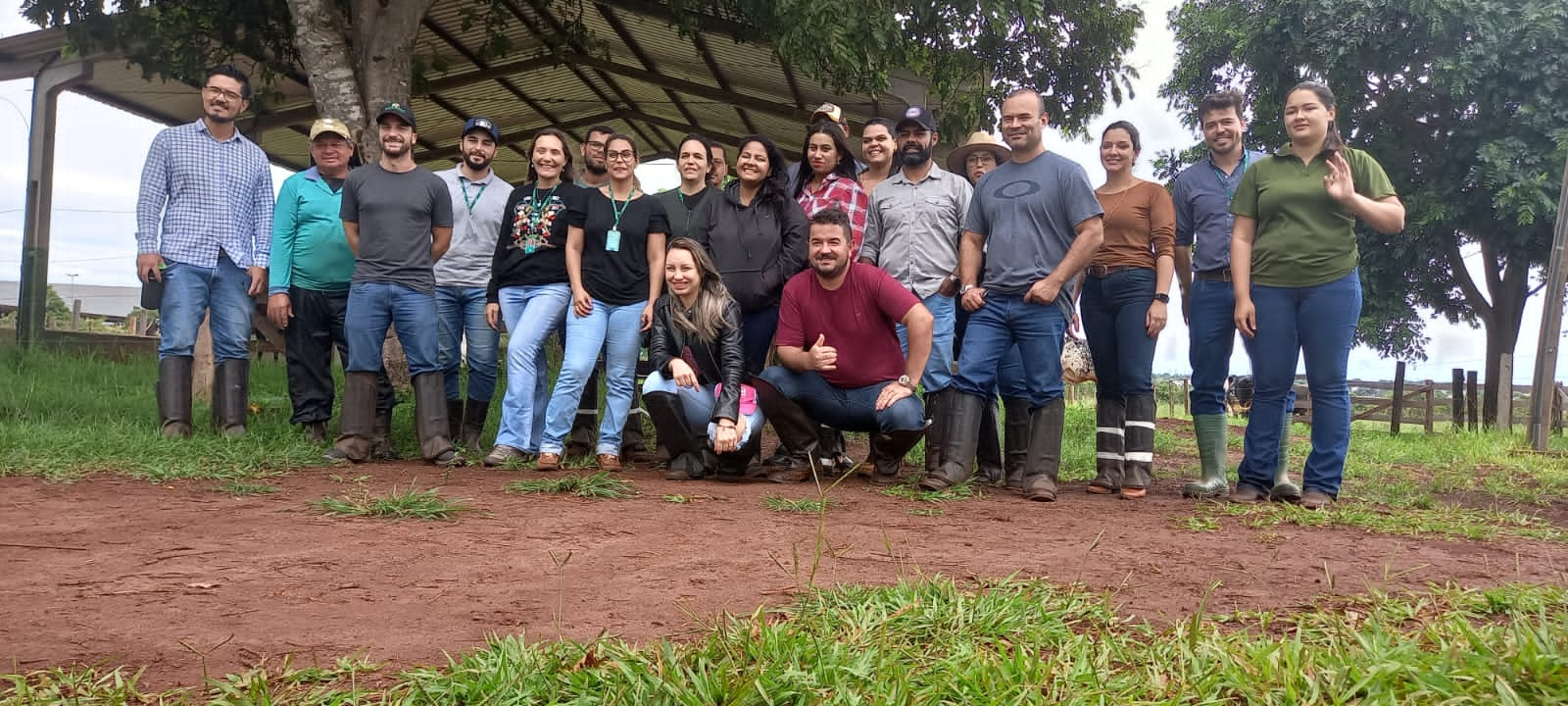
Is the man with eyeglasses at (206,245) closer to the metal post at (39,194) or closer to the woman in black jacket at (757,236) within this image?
the woman in black jacket at (757,236)

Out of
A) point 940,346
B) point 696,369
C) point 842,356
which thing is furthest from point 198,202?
point 940,346

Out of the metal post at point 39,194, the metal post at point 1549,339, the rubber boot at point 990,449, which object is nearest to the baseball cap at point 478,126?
the rubber boot at point 990,449

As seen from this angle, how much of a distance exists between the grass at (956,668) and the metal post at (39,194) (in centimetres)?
1064

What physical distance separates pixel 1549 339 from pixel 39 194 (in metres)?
15.4

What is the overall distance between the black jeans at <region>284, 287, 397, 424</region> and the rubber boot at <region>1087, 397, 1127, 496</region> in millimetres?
3835

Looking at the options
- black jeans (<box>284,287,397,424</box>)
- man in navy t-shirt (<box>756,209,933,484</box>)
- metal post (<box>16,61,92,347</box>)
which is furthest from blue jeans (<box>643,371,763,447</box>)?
metal post (<box>16,61,92,347</box>)

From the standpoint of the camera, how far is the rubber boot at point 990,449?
561 cm

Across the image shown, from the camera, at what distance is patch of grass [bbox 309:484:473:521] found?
3732mm

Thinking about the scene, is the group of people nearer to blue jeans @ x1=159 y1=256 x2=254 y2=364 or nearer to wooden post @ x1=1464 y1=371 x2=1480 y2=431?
blue jeans @ x1=159 y1=256 x2=254 y2=364

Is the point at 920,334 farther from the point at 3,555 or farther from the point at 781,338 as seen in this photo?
the point at 3,555

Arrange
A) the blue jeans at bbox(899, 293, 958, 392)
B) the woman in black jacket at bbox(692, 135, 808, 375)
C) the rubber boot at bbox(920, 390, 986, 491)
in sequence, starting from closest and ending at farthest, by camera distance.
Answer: the rubber boot at bbox(920, 390, 986, 491) → the blue jeans at bbox(899, 293, 958, 392) → the woman in black jacket at bbox(692, 135, 808, 375)

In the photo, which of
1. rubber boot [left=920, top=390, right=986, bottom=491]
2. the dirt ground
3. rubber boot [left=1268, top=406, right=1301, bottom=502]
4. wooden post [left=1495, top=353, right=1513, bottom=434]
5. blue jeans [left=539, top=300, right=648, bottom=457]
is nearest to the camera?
the dirt ground

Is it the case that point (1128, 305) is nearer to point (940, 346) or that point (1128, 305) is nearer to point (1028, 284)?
point (1028, 284)

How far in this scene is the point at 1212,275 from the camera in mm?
5109
